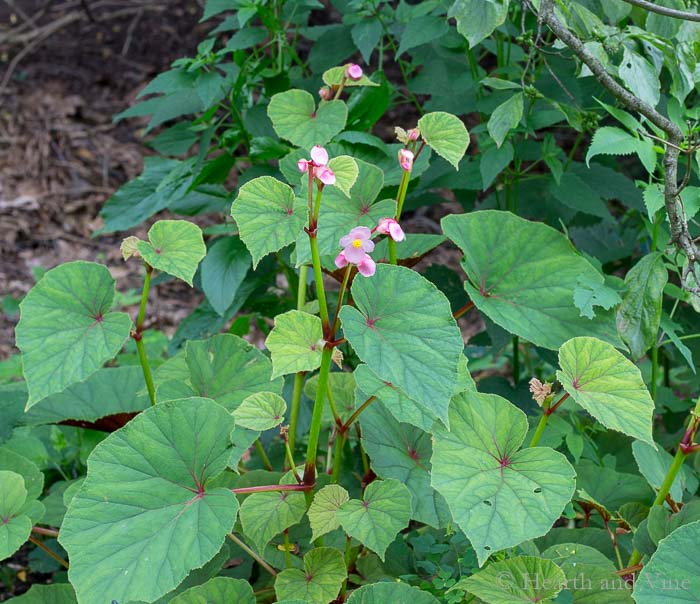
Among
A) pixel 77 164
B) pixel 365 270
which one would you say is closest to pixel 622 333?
pixel 365 270

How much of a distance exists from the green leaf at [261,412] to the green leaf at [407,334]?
172 mm

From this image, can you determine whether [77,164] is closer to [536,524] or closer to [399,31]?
[399,31]

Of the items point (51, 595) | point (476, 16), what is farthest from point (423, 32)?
point (51, 595)

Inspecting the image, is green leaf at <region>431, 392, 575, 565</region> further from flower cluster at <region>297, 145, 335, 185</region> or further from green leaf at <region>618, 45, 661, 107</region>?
green leaf at <region>618, 45, 661, 107</region>

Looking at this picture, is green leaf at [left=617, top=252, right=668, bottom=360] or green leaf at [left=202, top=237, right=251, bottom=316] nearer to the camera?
green leaf at [left=617, top=252, right=668, bottom=360]

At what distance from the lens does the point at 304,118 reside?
1318 millimetres

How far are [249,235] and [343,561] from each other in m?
0.45

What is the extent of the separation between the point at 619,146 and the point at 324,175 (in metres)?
0.46

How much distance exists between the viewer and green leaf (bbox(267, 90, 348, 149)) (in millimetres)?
1267

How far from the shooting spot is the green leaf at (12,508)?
1.00 meters

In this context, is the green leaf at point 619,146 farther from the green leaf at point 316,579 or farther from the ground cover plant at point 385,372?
the green leaf at point 316,579

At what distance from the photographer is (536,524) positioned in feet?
2.78

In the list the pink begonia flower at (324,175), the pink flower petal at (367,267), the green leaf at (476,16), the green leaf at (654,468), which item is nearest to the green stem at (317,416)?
the pink flower petal at (367,267)

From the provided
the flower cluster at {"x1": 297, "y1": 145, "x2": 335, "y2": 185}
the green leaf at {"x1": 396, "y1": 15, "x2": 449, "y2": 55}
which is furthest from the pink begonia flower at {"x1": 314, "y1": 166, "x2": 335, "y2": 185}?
the green leaf at {"x1": 396, "y1": 15, "x2": 449, "y2": 55}
